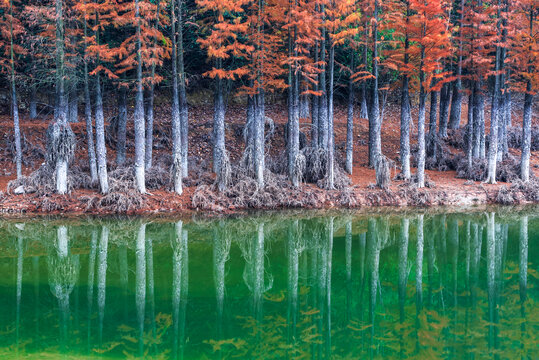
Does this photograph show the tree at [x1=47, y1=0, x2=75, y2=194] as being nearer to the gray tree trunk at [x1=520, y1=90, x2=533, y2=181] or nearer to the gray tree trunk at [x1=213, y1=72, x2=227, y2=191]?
the gray tree trunk at [x1=213, y1=72, x2=227, y2=191]

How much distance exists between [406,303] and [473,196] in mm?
12828

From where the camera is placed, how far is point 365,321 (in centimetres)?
1190

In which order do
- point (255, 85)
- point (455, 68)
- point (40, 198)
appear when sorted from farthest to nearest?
1. point (455, 68)
2. point (255, 85)
3. point (40, 198)

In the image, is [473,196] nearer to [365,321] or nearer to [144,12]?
[365,321]

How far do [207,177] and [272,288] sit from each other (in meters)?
11.0

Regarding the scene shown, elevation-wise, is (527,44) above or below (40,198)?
above

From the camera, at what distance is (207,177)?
79.3 feet

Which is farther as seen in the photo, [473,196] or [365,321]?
[473,196]

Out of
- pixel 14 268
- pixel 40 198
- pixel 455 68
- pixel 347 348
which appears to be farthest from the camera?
pixel 455 68

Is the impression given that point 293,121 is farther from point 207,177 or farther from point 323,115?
point 207,177

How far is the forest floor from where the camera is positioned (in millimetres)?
21609

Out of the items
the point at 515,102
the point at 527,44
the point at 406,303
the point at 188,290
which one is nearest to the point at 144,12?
the point at 188,290

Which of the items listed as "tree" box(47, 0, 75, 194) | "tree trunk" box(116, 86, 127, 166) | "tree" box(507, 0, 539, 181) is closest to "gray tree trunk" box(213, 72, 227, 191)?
"tree trunk" box(116, 86, 127, 166)

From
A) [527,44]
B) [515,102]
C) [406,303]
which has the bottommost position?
[406,303]
